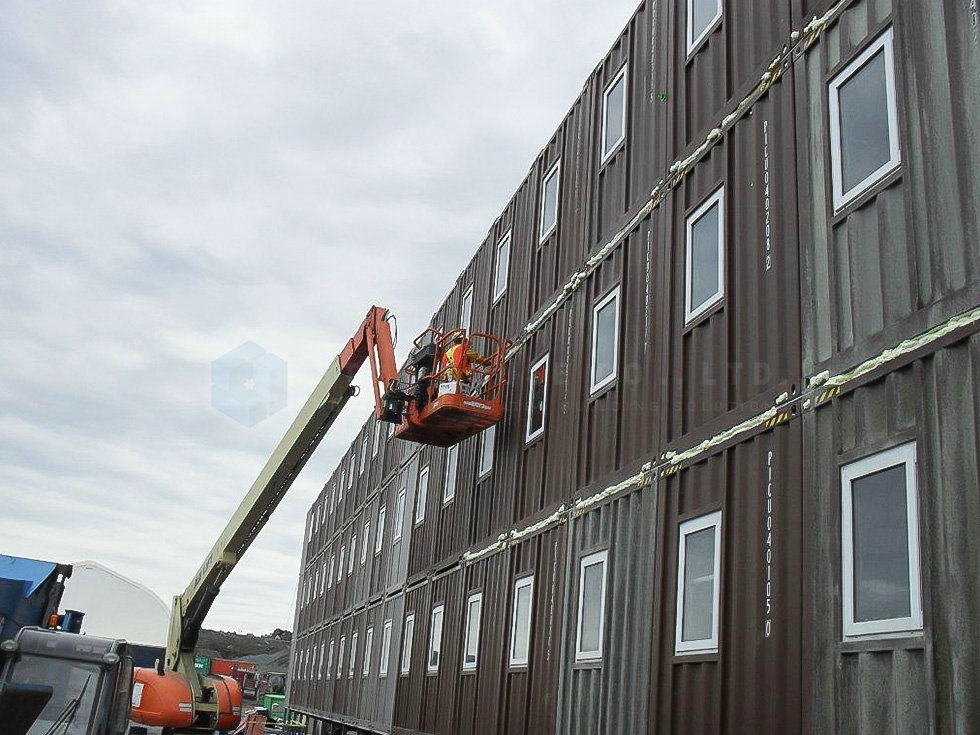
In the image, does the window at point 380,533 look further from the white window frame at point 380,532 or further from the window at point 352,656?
the window at point 352,656

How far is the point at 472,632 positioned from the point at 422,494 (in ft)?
21.8

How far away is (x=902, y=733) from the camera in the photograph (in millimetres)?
6395

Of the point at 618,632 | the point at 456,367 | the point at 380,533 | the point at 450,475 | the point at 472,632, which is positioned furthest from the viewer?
the point at 380,533

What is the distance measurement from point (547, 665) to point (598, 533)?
80.0 inches

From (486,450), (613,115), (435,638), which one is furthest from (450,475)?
(613,115)

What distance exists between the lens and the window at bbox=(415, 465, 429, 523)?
22453 mm

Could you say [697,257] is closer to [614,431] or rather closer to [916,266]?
[614,431]

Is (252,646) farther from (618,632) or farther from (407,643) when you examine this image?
(618,632)

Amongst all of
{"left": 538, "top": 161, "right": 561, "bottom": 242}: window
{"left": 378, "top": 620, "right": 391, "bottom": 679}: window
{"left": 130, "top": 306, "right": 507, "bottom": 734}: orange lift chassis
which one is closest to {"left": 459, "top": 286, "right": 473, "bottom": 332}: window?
{"left": 130, "top": 306, "right": 507, "bottom": 734}: orange lift chassis

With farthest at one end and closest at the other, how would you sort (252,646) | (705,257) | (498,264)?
1. (252,646)
2. (498,264)
3. (705,257)

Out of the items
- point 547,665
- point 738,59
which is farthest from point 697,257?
point 547,665

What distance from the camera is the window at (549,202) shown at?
16.7m

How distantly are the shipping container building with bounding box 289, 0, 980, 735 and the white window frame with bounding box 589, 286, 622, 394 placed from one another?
0.16 ft

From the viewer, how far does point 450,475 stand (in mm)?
20281
